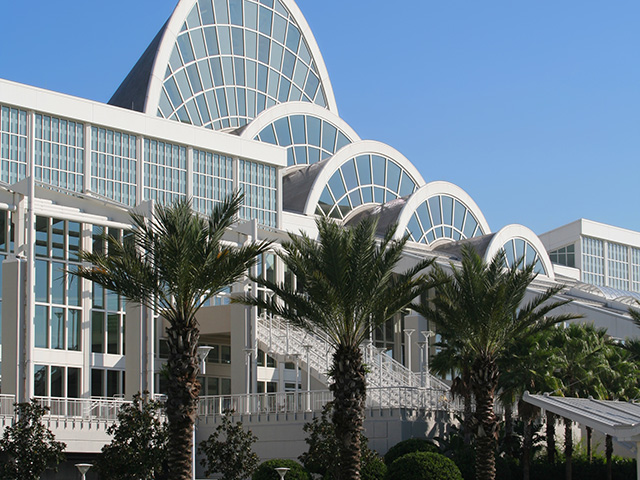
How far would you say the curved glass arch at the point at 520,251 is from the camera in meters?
59.6

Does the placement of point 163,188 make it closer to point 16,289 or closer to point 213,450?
point 16,289

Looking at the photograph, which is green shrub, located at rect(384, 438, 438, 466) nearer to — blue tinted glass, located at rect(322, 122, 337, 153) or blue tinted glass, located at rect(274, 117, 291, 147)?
blue tinted glass, located at rect(274, 117, 291, 147)

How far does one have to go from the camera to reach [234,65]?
58844 mm

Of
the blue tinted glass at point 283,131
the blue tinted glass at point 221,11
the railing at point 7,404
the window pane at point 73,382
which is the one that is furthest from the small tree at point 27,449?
the blue tinted glass at point 221,11

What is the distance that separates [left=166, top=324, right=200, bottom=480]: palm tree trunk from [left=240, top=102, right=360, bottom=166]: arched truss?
3066 centimetres

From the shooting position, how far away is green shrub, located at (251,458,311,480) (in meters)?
28.7

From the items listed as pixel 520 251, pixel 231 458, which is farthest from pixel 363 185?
pixel 231 458

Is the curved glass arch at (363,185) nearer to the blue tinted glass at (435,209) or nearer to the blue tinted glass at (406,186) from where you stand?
the blue tinted glass at (406,186)

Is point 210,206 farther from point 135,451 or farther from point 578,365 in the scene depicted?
point 135,451

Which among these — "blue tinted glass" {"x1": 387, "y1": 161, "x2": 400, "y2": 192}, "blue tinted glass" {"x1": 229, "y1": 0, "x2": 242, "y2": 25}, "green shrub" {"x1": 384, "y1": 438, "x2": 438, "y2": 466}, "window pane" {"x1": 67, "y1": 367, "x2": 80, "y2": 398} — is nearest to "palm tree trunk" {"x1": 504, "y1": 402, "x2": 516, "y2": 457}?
"green shrub" {"x1": 384, "y1": 438, "x2": 438, "y2": 466}

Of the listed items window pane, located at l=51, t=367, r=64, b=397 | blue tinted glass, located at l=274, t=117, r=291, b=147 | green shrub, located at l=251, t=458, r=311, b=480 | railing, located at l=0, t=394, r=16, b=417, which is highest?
blue tinted glass, located at l=274, t=117, r=291, b=147

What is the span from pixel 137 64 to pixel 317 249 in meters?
33.2

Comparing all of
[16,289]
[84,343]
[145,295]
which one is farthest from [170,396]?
[84,343]

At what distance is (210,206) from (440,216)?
18793 millimetres
